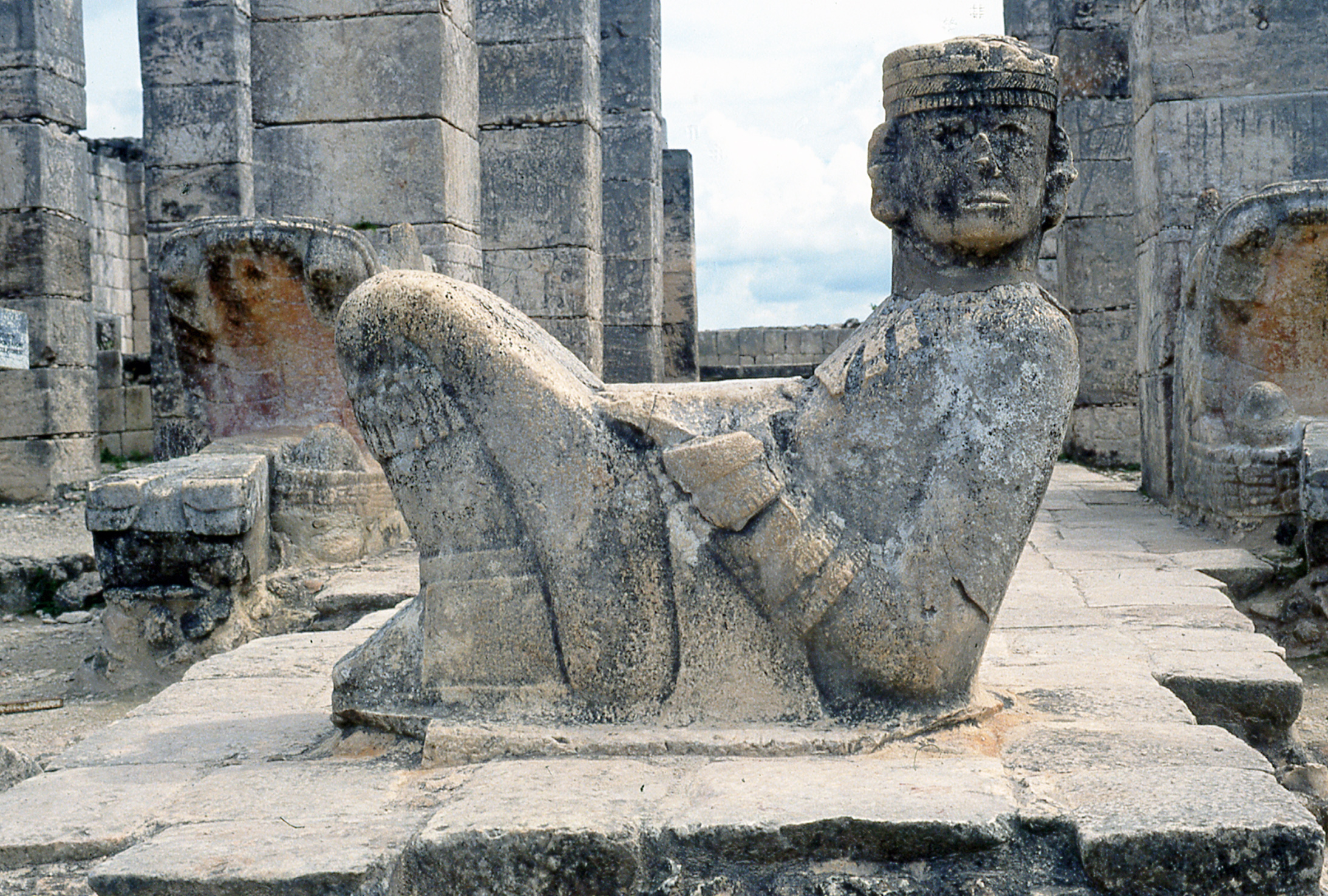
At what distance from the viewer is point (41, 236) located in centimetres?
973

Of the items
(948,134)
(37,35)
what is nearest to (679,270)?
(37,35)

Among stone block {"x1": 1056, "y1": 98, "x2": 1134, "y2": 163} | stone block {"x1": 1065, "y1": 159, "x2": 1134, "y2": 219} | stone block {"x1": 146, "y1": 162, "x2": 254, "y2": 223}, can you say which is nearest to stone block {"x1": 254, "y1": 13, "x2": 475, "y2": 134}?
stone block {"x1": 146, "y1": 162, "x2": 254, "y2": 223}

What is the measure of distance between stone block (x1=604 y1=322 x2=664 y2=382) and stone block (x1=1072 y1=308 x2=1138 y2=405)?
444cm

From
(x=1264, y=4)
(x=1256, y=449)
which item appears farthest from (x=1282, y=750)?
(x=1264, y=4)

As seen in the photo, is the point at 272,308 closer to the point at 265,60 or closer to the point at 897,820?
the point at 265,60

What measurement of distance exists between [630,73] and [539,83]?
15.5ft

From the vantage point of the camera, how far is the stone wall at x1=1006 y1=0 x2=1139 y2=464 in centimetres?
1012

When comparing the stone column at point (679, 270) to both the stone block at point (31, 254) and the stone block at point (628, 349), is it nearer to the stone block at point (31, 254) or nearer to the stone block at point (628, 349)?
the stone block at point (628, 349)

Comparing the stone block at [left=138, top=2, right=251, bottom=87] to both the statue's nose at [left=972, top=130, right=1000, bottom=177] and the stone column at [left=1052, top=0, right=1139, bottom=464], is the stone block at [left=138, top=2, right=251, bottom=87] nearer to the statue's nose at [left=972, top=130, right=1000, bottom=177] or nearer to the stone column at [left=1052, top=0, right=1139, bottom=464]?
the stone column at [left=1052, top=0, right=1139, bottom=464]

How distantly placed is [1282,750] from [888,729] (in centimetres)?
149

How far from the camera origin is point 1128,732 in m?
2.67

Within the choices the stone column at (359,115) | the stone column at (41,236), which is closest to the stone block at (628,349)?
the stone column at (41,236)

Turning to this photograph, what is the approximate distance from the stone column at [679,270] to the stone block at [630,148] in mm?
1890

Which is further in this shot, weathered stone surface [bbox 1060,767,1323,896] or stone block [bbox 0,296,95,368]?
stone block [bbox 0,296,95,368]
